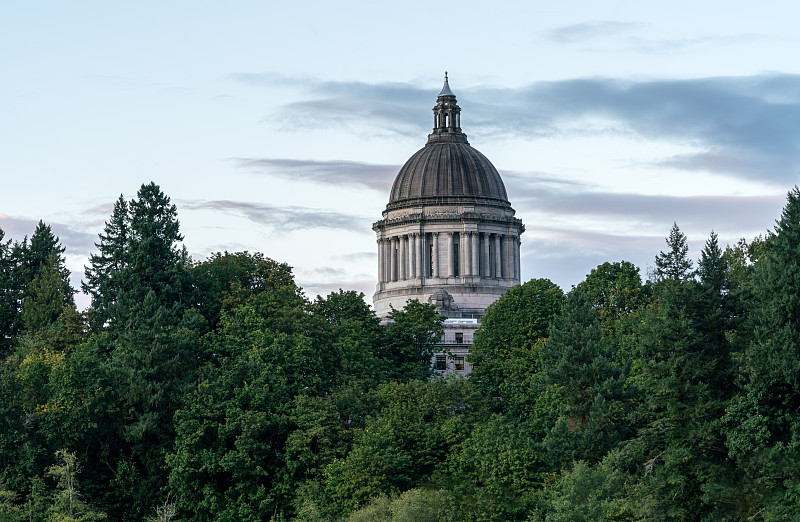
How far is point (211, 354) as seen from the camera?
93.6m

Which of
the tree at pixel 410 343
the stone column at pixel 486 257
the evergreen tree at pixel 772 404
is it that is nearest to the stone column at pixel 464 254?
the stone column at pixel 486 257

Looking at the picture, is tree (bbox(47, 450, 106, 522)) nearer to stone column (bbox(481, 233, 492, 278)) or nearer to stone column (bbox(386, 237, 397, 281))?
stone column (bbox(386, 237, 397, 281))

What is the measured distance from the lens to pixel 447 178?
136250 millimetres

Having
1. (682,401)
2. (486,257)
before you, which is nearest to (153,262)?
(682,401)

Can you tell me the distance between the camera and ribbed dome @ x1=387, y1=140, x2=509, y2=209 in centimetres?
13625

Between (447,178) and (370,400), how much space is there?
4789 cm

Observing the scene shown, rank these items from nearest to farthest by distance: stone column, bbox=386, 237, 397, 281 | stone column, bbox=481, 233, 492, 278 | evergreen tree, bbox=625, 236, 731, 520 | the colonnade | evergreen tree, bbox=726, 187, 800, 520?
evergreen tree, bbox=726, 187, 800, 520 → evergreen tree, bbox=625, 236, 731, 520 → the colonnade → stone column, bbox=481, 233, 492, 278 → stone column, bbox=386, 237, 397, 281

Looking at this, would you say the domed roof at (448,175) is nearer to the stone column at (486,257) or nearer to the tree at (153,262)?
the stone column at (486,257)

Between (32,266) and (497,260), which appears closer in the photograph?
(32,266)

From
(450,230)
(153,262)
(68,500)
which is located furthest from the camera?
(450,230)

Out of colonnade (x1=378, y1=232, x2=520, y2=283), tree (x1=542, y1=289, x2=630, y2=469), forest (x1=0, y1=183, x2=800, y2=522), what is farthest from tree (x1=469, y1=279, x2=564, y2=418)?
colonnade (x1=378, y1=232, x2=520, y2=283)

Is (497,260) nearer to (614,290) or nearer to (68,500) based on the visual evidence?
(614,290)

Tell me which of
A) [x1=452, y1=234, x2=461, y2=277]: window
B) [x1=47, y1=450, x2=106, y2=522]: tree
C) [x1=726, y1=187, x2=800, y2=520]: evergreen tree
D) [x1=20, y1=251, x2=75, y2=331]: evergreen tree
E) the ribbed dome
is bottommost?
[x1=47, y1=450, x2=106, y2=522]: tree

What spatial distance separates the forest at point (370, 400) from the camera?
75.0 meters
